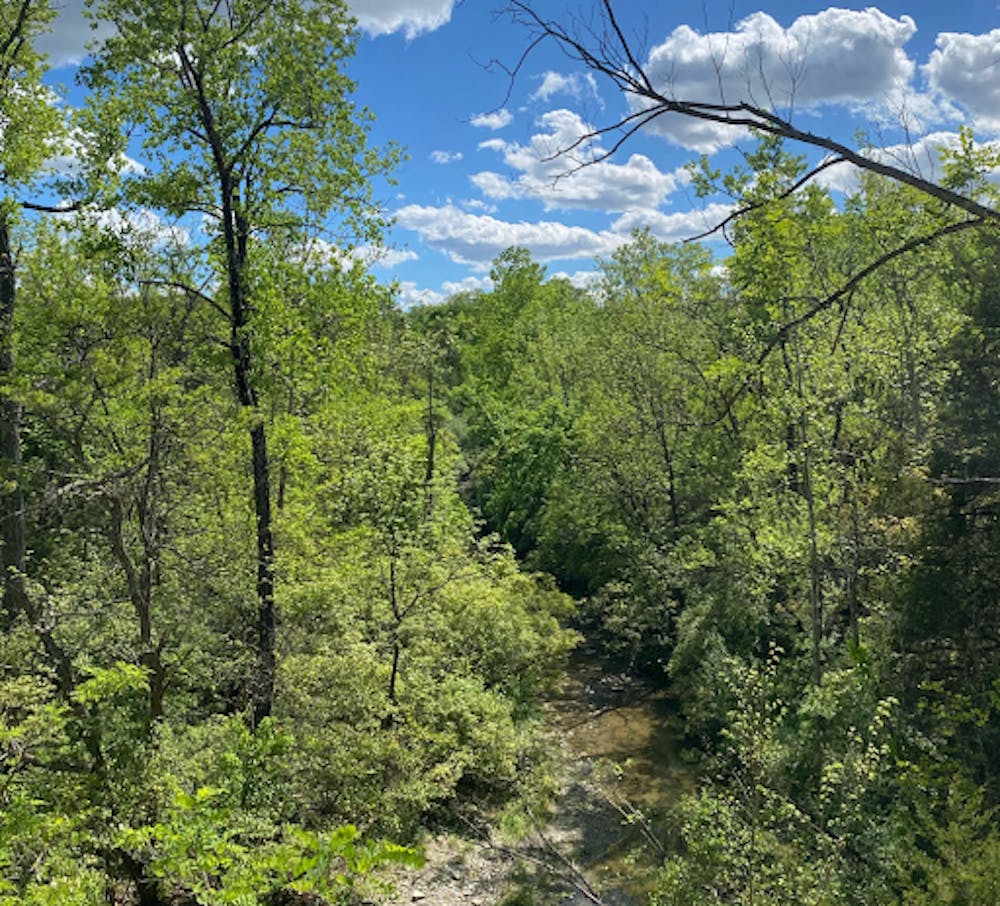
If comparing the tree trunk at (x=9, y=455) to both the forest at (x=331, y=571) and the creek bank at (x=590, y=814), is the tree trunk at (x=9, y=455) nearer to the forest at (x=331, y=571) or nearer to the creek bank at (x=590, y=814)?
the forest at (x=331, y=571)

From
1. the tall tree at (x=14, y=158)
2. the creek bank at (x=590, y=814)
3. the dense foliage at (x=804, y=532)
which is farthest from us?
the creek bank at (x=590, y=814)

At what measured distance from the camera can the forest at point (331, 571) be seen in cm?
733

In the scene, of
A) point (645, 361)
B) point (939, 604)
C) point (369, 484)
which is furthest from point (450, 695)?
point (645, 361)

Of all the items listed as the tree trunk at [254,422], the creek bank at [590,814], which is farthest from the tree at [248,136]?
the creek bank at [590,814]

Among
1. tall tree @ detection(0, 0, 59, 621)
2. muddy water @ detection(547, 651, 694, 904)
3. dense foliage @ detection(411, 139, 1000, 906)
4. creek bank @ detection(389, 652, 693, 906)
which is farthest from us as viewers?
muddy water @ detection(547, 651, 694, 904)

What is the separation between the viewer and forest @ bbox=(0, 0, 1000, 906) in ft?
24.0

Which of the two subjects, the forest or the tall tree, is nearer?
the forest

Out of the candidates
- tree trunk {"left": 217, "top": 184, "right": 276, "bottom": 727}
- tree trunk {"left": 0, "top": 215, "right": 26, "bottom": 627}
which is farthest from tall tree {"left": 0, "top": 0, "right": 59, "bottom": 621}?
tree trunk {"left": 217, "top": 184, "right": 276, "bottom": 727}

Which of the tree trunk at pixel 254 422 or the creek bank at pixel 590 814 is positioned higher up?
the tree trunk at pixel 254 422

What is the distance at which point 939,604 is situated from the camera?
9.56m

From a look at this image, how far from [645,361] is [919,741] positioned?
13.3 meters

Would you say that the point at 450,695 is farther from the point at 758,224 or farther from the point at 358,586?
the point at 758,224

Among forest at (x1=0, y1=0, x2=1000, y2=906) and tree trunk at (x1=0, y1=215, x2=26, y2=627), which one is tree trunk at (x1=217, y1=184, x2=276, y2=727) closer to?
forest at (x1=0, y1=0, x2=1000, y2=906)

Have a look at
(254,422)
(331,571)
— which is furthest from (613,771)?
(254,422)
